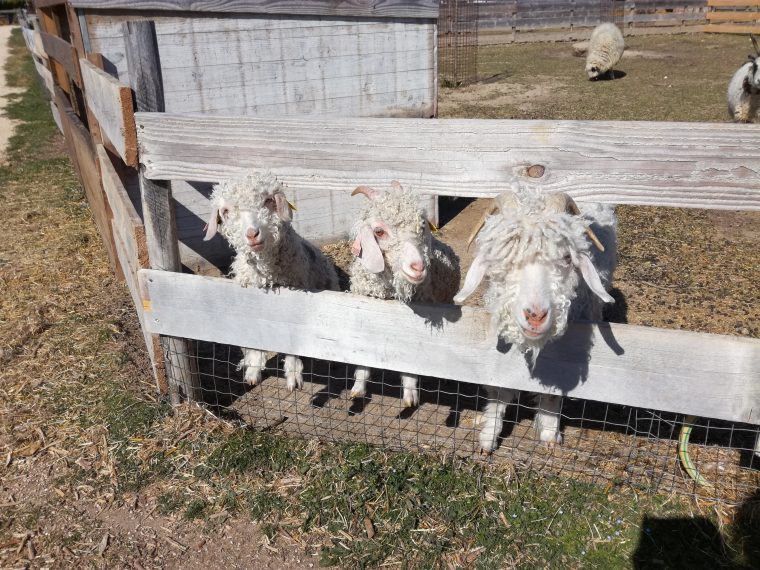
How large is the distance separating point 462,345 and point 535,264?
0.61m

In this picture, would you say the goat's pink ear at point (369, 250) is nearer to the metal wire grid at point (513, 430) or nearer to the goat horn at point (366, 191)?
the goat horn at point (366, 191)

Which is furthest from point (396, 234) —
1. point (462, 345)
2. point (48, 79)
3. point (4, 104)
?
point (4, 104)

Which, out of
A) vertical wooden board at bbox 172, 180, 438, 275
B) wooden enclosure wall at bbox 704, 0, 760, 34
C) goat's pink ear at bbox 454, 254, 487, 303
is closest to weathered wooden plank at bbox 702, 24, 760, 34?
wooden enclosure wall at bbox 704, 0, 760, 34

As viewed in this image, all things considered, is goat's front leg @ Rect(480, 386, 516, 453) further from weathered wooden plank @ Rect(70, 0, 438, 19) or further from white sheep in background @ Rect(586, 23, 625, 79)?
white sheep in background @ Rect(586, 23, 625, 79)

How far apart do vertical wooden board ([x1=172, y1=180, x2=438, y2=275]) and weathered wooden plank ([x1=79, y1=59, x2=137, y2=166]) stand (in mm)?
1859

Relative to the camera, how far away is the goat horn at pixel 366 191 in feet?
9.50

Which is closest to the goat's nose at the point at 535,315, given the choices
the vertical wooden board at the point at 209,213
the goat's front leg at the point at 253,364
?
the goat's front leg at the point at 253,364

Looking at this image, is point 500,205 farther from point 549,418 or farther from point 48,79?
point 48,79

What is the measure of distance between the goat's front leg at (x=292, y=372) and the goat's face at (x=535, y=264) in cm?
205

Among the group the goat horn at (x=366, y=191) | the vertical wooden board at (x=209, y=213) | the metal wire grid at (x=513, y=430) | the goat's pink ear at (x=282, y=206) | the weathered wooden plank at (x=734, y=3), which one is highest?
the weathered wooden plank at (x=734, y=3)

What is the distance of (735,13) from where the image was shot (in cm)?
2712

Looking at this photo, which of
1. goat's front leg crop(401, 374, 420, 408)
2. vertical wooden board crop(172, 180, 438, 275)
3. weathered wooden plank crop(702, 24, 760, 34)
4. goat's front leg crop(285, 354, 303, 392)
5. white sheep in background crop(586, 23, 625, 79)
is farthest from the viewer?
weathered wooden plank crop(702, 24, 760, 34)

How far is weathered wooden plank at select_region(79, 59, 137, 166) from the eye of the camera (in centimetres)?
312

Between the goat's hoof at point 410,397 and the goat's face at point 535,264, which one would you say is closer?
the goat's face at point 535,264
